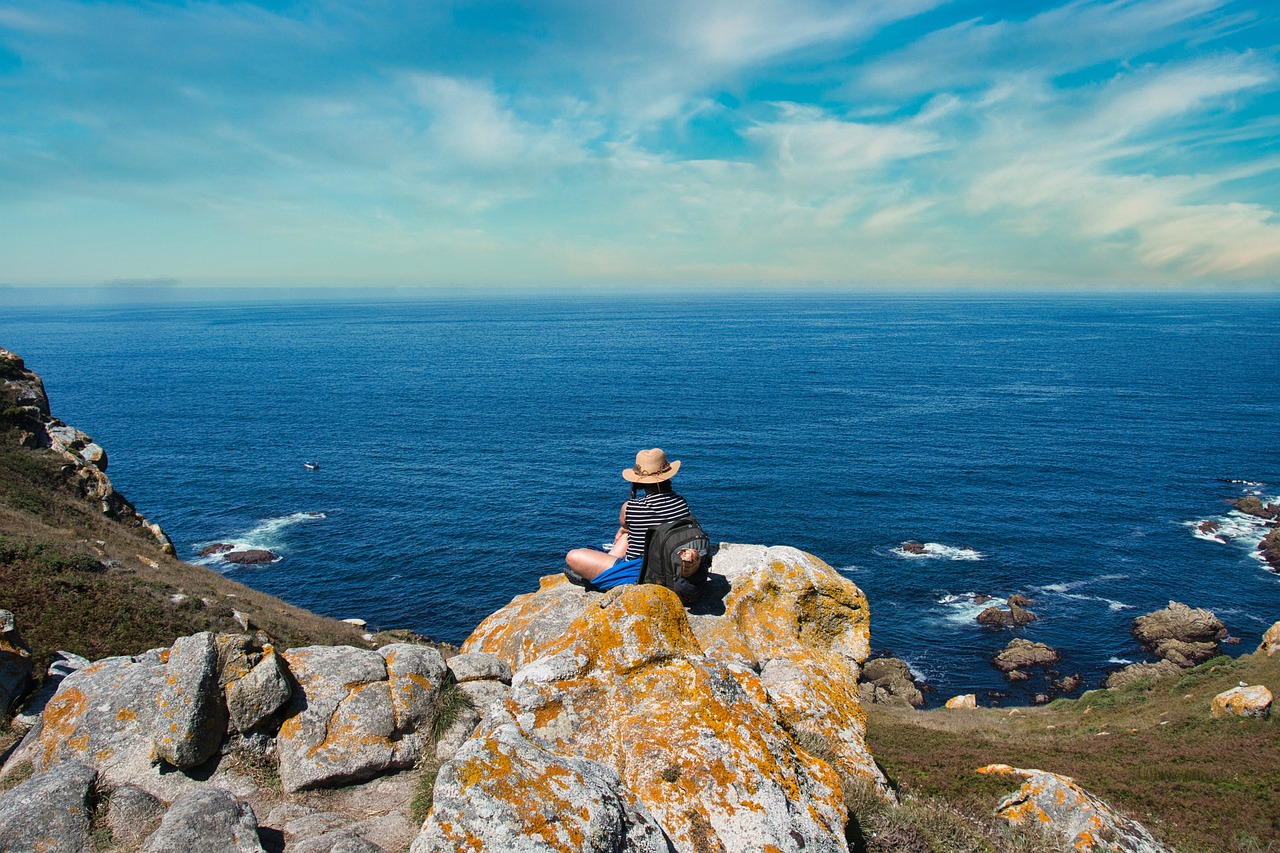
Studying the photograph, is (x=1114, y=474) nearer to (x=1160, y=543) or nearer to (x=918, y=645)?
(x=1160, y=543)

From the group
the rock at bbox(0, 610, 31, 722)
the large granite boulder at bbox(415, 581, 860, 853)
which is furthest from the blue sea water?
the large granite boulder at bbox(415, 581, 860, 853)

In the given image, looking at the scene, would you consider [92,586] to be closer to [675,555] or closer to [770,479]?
[675,555]

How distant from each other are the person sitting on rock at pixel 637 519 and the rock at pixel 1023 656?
40932 mm

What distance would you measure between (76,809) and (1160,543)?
238 feet

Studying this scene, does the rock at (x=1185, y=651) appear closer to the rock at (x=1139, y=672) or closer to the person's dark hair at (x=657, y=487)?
the rock at (x=1139, y=672)

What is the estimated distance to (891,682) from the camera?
41.8 m

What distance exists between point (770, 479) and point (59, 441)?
57263 mm

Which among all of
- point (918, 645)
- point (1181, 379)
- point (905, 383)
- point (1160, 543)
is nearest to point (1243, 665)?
point (918, 645)

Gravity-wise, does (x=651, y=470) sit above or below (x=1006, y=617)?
above

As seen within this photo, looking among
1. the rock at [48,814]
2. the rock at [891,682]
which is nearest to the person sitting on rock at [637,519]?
the rock at [48,814]

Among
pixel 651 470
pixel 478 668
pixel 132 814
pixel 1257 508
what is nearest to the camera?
pixel 132 814

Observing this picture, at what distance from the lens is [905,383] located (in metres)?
128

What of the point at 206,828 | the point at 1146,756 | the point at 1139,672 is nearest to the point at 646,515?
the point at 206,828

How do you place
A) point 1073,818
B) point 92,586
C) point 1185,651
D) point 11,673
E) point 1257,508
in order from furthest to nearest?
1. point 1257,508
2. point 1185,651
3. point 92,586
4. point 11,673
5. point 1073,818
